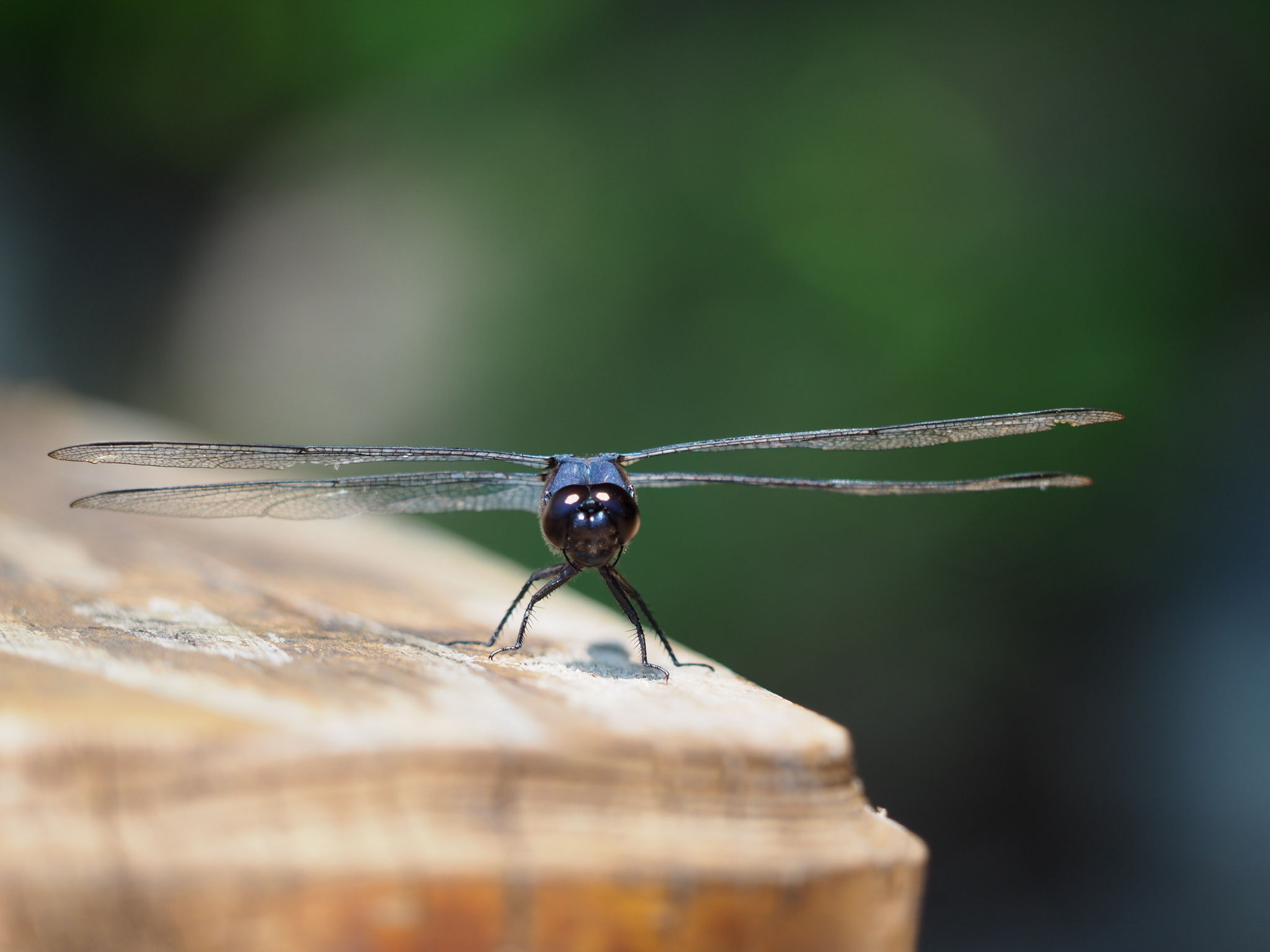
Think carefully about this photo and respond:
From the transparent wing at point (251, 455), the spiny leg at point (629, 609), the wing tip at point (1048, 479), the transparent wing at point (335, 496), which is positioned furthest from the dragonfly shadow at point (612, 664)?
the wing tip at point (1048, 479)

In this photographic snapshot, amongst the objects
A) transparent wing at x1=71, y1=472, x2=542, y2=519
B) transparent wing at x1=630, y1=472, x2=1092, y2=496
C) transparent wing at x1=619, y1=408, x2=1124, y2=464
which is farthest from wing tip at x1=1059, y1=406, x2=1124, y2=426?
transparent wing at x1=71, y1=472, x2=542, y2=519

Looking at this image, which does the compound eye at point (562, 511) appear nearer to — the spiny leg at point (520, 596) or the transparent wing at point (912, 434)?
the spiny leg at point (520, 596)

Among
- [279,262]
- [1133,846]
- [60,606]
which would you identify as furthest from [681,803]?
[279,262]

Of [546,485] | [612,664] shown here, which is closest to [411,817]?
[612,664]

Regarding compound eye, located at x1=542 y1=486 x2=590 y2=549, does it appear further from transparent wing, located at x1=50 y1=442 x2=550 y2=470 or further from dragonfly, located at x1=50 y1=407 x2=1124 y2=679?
transparent wing, located at x1=50 y1=442 x2=550 y2=470

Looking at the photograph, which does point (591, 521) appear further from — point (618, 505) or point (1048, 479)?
point (1048, 479)

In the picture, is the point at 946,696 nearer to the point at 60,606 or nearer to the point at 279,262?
the point at 60,606
